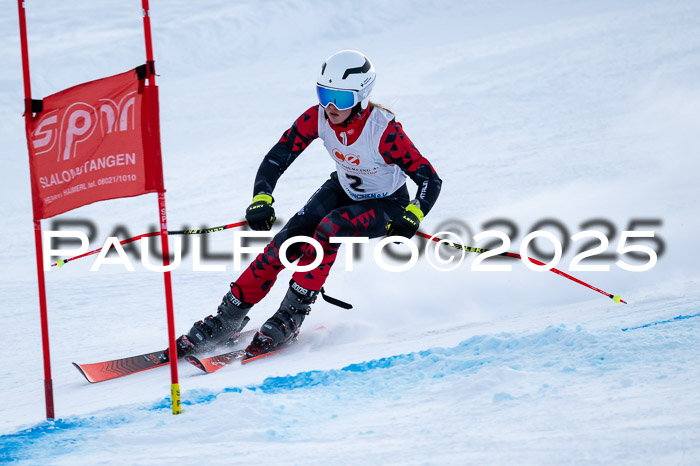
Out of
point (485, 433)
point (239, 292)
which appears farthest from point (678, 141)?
point (485, 433)

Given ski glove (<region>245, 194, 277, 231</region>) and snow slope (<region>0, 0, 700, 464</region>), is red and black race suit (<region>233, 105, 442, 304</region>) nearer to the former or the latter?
ski glove (<region>245, 194, 277, 231</region>)

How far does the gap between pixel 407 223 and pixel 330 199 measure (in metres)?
0.73

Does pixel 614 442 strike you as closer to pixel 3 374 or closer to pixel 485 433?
pixel 485 433

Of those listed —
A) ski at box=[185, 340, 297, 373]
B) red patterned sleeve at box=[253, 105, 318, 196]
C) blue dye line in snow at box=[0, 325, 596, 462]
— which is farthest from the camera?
red patterned sleeve at box=[253, 105, 318, 196]

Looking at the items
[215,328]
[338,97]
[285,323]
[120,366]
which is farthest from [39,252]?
[338,97]

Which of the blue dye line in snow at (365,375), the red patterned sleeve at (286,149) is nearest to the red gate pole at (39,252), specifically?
the blue dye line in snow at (365,375)

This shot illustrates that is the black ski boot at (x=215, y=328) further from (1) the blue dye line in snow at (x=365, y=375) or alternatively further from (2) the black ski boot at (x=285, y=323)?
(1) the blue dye line in snow at (x=365, y=375)

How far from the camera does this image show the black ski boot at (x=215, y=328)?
4.58 meters

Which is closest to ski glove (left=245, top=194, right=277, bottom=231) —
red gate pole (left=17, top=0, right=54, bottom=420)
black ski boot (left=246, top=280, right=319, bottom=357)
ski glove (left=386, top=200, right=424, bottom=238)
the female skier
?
the female skier

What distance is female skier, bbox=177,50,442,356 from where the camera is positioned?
439 cm

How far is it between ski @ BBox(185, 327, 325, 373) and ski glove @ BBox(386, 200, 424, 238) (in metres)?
0.92

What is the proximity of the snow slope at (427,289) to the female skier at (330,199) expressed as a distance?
1.05 ft

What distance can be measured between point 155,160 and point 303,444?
1.25m

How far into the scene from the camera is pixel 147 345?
16.3 feet
